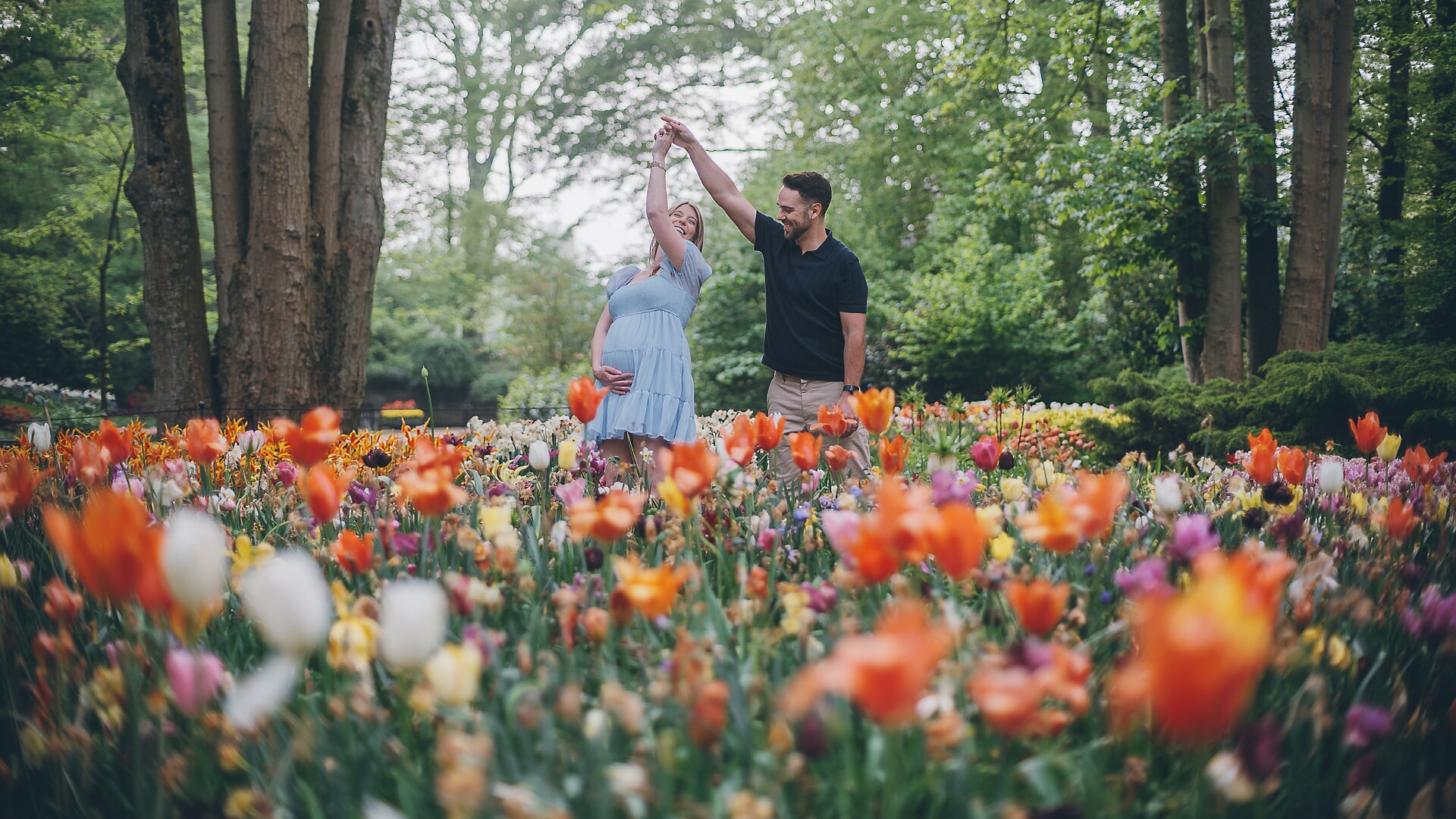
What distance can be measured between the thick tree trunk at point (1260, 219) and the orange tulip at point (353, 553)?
8.64 meters

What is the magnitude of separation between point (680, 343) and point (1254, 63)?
7715 millimetres

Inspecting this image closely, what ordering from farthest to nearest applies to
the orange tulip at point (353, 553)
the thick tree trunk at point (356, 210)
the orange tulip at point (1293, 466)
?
the thick tree trunk at point (356, 210) → the orange tulip at point (1293, 466) → the orange tulip at point (353, 553)

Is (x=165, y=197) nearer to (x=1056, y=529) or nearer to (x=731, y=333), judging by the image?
(x=1056, y=529)

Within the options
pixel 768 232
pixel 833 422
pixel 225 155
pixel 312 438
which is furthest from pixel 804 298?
pixel 225 155

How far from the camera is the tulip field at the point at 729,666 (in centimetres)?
82

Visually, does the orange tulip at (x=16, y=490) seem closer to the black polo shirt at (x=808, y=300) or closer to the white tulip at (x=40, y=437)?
the white tulip at (x=40, y=437)

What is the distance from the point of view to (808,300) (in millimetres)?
3709

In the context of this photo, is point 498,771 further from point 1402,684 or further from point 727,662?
point 1402,684

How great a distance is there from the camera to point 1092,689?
47.2 inches

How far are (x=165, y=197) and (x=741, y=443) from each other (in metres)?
4.71

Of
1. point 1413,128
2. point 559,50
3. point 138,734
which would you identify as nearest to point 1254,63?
point 1413,128

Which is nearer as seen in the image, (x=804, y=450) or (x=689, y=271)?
(x=804, y=450)

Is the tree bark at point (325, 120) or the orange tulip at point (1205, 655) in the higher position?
the tree bark at point (325, 120)

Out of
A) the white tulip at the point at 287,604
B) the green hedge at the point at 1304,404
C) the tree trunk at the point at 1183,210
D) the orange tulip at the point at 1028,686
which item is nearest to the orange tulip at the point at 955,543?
the orange tulip at the point at 1028,686
